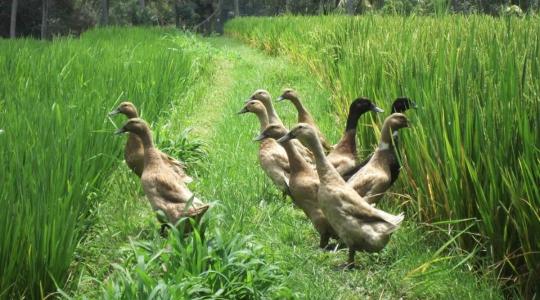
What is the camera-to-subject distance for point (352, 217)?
362 cm

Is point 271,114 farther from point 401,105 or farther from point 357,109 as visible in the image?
point 401,105

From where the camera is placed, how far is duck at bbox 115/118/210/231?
375 centimetres

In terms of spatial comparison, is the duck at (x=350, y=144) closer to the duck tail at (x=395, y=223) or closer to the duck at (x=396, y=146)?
the duck at (x=396, y=146)

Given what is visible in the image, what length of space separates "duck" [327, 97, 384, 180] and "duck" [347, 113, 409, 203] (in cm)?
44

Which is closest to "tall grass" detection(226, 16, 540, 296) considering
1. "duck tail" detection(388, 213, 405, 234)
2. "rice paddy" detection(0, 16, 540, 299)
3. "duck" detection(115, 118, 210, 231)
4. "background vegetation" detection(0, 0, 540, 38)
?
"rice paddy" detection(0, 16, 540, 299)

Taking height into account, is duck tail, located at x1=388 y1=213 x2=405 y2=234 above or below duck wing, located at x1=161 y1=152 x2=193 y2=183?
above

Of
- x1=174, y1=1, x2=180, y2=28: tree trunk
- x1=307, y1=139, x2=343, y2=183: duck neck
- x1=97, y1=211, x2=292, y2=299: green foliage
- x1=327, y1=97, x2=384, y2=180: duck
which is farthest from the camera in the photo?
x1=174, y1=1, x2=180, y2=28: tree trunk

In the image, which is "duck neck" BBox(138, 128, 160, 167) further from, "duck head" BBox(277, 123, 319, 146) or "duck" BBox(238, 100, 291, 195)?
"duck" BBox(238, 100, 291, 195)

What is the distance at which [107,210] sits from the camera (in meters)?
4.38

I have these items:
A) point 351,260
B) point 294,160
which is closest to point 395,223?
point 351,260

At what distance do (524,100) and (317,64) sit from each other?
6449 mm

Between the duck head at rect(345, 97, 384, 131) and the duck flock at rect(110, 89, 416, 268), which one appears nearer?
the duck flock at rect(110, 89, 416, 268)

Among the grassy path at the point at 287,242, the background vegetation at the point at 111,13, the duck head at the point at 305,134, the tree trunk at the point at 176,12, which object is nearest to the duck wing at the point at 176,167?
the grassy path at the point at 287,242

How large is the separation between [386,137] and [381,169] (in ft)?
0.88
